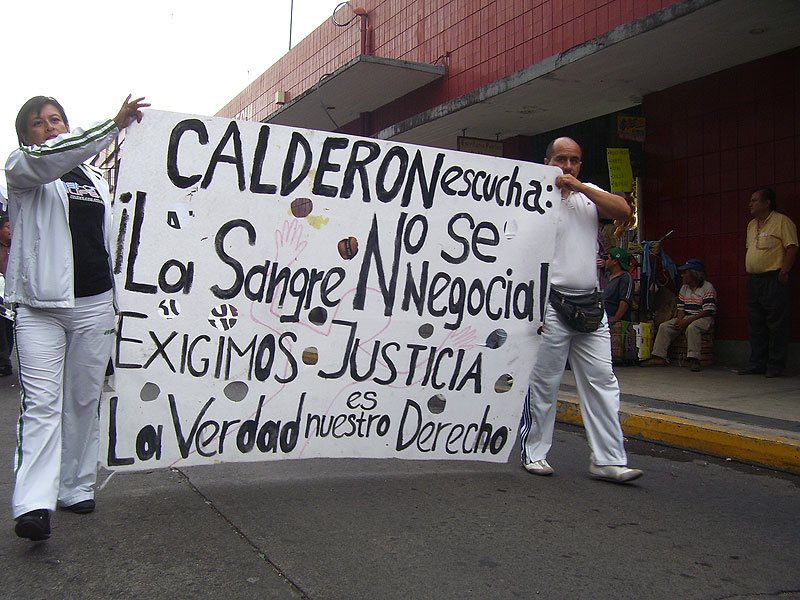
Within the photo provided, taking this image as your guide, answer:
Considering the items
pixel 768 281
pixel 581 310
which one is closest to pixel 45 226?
pixel 581 310

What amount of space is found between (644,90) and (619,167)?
3.18 ft

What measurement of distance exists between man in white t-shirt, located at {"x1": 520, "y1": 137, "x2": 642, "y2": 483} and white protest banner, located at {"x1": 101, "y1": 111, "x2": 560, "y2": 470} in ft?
0.31

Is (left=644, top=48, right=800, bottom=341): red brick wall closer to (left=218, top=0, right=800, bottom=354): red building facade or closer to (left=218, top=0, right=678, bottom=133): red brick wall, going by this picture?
(left=218, top=0, right=800, bottom=354): red building facade

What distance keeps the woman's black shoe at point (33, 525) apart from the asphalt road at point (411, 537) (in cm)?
7

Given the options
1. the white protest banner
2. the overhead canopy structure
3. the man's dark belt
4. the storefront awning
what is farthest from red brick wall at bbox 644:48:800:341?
the white protest banner

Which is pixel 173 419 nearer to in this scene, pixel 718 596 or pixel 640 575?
pixel 640 575

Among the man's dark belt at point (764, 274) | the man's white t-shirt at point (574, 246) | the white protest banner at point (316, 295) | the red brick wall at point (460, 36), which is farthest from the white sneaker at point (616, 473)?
the red brick wall at point (460, 36)

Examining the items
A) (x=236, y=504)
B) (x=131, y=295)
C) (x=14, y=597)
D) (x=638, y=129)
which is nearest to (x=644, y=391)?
(x=638, y=129)

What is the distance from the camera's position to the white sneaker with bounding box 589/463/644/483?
411 centimetres

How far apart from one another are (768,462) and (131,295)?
3.94 meters

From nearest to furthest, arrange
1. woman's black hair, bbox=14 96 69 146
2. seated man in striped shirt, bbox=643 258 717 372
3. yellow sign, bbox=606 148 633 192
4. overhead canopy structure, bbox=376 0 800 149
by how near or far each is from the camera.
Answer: woman's black hair, bbox=14 96 69 146 → overhead canopy structure, bbox=376 0 800 149 → seated man in striped shirt, bbox=643 258 717 372 → yellow sign, bbox=606 148 633 192

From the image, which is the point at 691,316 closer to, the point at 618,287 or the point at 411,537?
the point at 618,287

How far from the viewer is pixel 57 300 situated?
3107mm

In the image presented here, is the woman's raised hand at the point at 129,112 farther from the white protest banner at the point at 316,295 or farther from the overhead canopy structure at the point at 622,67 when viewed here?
the overhead canopy structure at the point at 622,67
